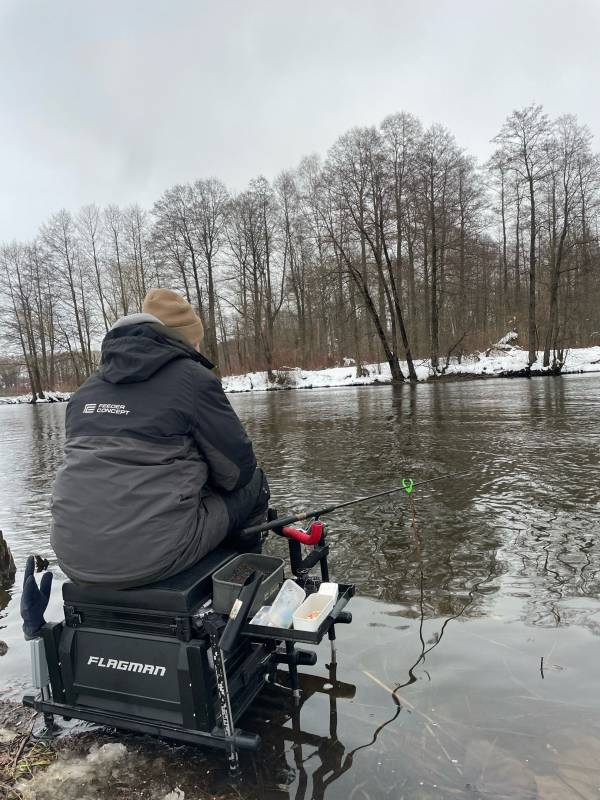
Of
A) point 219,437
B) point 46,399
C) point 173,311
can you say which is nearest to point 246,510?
point 219,437

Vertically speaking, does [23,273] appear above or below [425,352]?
above

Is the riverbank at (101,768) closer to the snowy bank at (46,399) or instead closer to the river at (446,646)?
the river at (446,646)

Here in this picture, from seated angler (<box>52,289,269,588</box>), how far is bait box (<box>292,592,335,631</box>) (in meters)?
0.52

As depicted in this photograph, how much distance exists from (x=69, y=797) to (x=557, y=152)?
37.8 meters

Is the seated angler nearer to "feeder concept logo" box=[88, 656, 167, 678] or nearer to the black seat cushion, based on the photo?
the black seat cushion

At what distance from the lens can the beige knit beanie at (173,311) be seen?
2.95 meters

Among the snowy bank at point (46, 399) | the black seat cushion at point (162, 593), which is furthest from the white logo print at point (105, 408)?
the snowy bank at point (46, 399)

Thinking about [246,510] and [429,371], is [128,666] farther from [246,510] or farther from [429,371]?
[429,371]

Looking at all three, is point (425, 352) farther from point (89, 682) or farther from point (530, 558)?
point (89, 682)

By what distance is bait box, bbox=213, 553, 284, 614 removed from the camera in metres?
2.34

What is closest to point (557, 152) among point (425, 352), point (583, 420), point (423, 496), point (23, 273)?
point (425, 352)

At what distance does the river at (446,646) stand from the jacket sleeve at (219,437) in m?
1.20

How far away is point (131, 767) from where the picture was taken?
2357 mm

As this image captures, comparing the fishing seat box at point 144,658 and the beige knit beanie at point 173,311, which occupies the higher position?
the beige knit beanie at point 173,311
